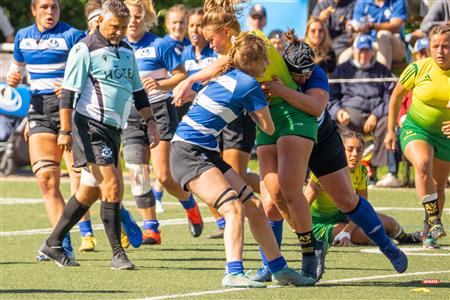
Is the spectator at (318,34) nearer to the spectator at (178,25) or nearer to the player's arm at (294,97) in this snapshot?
the spectator at (178,25)

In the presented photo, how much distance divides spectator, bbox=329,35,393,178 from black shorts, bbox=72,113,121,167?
765 centimetres

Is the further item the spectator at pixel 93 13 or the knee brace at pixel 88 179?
the spectator at pixel 93 13

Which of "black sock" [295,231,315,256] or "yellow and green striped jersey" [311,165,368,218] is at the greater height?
"black sock" [295,231,315,256]

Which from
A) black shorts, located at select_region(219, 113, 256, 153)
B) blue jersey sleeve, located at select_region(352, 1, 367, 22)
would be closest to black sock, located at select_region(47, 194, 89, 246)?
black shorts, located at select_region(219, 113, 256, 153)

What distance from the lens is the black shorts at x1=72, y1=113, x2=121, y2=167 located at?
1005 centimetres

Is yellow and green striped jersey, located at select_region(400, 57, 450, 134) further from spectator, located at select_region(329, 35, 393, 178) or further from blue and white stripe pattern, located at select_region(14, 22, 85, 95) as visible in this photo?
spectator, located at select_region(329, 35, 393, 178)

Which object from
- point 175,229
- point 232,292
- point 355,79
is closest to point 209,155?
point 232,292

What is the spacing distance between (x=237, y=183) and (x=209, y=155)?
11.2 inches

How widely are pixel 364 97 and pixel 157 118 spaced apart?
18.8ft

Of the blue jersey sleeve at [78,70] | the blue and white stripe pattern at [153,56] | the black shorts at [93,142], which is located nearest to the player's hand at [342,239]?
the blue and white stripe pattern at [153,56]

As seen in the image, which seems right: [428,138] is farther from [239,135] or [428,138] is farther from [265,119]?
[265,119]

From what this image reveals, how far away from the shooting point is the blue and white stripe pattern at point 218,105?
8633 mm

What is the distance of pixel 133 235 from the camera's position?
1138 centimetres

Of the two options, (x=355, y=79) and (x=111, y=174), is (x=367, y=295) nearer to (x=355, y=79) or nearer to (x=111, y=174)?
(x=111, y=174)
